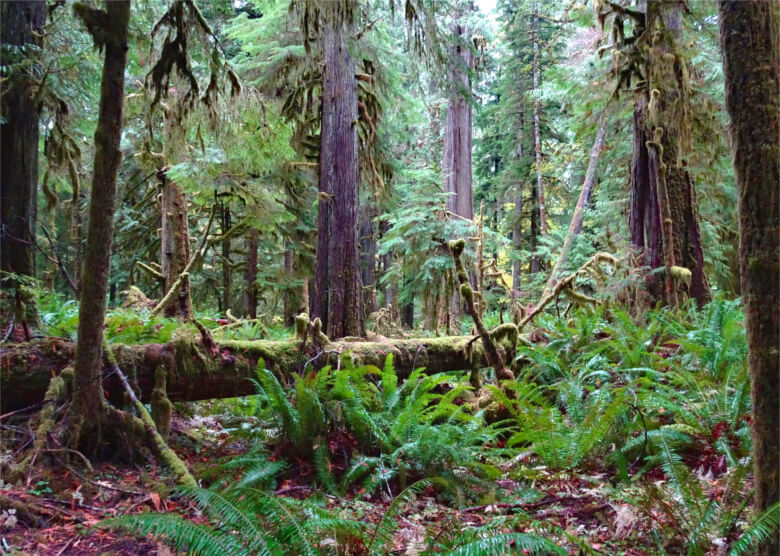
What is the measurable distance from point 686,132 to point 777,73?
6.48m

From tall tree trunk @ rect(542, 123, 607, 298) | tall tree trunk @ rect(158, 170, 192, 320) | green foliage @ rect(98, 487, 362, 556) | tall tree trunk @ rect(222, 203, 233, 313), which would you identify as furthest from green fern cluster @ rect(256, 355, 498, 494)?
tall tree trunk @ rect(542, 123, 607, 298)

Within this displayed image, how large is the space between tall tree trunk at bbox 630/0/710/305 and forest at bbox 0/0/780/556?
0.14ft

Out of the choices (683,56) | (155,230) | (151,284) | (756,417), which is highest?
(683,56)

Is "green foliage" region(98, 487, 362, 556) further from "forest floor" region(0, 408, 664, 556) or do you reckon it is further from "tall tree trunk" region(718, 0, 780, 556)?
"tall tree trunk" region(718, 0, 780, 556)

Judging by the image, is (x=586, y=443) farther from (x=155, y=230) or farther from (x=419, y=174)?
(x=155, y=230)

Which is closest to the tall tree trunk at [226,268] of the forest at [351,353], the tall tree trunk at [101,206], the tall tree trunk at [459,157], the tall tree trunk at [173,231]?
the forest at [351,353]

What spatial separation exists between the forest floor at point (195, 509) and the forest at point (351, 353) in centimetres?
2

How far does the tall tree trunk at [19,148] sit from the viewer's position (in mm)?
4695

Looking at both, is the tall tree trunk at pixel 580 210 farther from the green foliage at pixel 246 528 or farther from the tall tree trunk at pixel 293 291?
the green foliage at pixel 246 528

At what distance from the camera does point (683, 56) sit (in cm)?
767

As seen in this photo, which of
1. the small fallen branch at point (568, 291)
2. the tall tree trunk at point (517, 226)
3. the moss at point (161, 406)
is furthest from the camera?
the tall tree trunk at point (517, 226)

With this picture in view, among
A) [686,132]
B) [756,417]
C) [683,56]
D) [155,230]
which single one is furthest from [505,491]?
[155,230]

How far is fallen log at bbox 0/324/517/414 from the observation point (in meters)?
3.57

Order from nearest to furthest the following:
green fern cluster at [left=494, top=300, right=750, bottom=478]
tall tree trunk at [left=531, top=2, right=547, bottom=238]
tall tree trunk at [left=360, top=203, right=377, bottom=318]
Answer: green fern cluster at [left=494, top=300, right=750, bottom=478] → tall tree trunk at [left=360, top=203, right=377, bottom=318] → tall tree trunk at [left=531, top=2, right=547, bottom=238]
